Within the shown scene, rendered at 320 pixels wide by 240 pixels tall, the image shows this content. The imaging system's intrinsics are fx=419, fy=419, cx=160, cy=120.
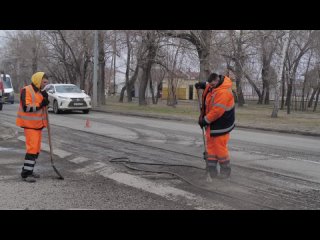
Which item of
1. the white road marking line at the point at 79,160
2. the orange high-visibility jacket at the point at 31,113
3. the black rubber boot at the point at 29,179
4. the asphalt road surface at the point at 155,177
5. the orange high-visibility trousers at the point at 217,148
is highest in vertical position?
the orange high-visibility jacket at the point at 31,113

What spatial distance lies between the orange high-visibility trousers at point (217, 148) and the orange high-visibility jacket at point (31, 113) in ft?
9.41

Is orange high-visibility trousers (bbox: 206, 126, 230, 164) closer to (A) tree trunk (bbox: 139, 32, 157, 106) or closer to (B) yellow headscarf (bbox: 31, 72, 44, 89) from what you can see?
(B) yellow headscarf (bbox: 31, 72, 44, 89)

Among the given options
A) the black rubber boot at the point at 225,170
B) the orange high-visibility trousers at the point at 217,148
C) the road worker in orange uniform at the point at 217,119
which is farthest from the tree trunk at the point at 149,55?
the black rubber boot at the point at 225,170

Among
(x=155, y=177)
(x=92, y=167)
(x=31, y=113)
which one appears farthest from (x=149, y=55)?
(x=31, y=113)

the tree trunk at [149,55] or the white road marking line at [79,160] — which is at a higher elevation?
the tree trunk at [149,55]

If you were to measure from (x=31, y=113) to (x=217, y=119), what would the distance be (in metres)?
3.11

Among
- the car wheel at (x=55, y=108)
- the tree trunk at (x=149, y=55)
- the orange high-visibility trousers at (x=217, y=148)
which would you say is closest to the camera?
the orange high-visibility trousers at (x=217, y=148)

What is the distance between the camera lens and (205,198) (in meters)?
6.09

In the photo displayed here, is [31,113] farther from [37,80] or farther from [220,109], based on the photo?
[220,109]

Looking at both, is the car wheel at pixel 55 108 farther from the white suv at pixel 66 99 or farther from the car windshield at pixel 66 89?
the car windshield at pixel 66 89

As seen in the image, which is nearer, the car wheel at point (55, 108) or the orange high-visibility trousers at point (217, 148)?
the orange high-visibility trousers at point (217, 148)

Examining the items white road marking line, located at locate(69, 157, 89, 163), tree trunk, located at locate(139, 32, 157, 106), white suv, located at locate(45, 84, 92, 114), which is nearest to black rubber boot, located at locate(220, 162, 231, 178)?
white road marking line, located at locate(69, 157, 89, 163)

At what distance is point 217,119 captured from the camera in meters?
7.14

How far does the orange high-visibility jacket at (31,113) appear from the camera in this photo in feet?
22.6
